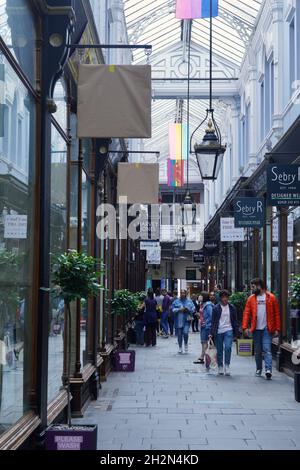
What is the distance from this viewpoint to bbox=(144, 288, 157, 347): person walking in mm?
20877

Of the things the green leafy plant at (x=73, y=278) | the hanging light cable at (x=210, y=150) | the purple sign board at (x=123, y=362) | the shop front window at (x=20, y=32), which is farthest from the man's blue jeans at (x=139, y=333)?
the shop front window at (x=20, y=32)

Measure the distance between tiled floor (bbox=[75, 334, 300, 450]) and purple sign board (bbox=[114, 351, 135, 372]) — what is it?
20cm

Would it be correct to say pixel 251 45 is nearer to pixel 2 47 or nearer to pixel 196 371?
pixel 196 371

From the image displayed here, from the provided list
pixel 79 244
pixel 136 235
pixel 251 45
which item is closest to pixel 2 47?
pixel 79 244

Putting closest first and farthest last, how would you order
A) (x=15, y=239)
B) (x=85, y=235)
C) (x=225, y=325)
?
(x=15, y=239) → (x=85, y=235) → (x=225, y=325)

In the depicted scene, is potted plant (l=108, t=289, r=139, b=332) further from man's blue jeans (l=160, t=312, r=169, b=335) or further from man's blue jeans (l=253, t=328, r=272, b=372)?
man's blue jeans (l=160, t=312, r=169, b=335)

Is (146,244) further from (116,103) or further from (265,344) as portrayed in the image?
(116,103)

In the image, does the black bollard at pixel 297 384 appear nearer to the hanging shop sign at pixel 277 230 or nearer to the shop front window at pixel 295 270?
the shop front window at pixel 295 270

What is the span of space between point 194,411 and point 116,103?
4.26m

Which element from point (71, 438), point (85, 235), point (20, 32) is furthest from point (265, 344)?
point (20, 32)

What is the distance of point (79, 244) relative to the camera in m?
9.65

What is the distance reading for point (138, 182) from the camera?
14.2 m

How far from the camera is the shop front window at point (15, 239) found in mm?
5559

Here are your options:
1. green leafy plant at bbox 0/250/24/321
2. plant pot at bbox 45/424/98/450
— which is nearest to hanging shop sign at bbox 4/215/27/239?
green leafy plant at bbox 0/250/24/321
